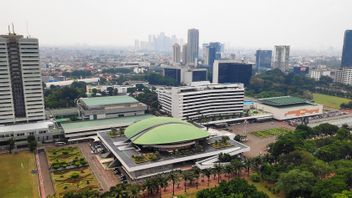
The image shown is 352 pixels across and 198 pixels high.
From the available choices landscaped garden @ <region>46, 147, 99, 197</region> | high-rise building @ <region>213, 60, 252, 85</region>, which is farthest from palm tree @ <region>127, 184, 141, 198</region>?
high-rise building @ <region>213, 60, 252, 85</region>

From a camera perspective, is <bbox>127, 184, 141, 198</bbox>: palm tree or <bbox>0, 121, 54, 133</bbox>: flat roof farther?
<bbox>0, 121, 54, 133</bbox>: flat roof

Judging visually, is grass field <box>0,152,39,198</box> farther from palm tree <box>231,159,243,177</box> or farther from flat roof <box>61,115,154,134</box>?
palm tree <box>231,159,243,177</box>

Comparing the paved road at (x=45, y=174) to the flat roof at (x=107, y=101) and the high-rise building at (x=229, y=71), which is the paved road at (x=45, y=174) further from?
the high-rise building at (x=229, y=71)

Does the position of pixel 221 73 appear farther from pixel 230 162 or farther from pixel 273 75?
pixel 230 162

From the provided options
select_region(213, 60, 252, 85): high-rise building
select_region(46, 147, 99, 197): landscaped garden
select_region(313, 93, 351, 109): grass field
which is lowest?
select_region(46, 147, 99, 197): landscaped garden

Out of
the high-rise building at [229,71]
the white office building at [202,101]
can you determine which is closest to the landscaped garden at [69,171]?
the white office building at [202,101]

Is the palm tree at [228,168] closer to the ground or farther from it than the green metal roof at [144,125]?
closer to the ground
